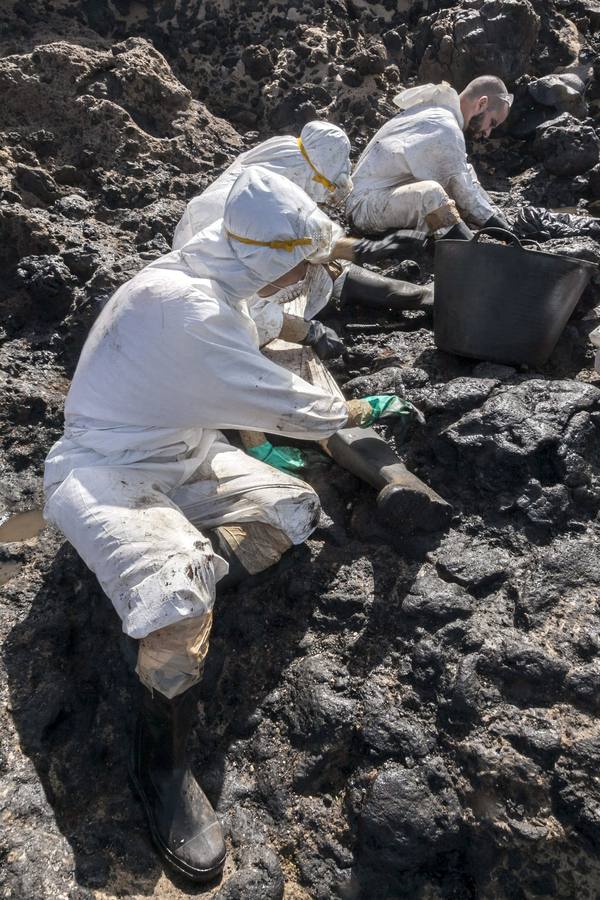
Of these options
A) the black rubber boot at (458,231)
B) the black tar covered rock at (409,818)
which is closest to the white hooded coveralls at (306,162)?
the black rubber boot at (458,231)

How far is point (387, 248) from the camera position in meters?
4.52

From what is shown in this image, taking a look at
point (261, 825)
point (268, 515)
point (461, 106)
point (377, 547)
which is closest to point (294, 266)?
point (268, 515)

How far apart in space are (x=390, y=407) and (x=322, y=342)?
2.53 feet

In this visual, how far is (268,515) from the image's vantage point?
2617 millimetres

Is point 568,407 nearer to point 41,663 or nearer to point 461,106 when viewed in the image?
point 41,663

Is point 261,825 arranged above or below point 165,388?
below

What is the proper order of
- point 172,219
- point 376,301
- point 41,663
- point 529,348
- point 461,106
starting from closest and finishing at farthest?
point 41,663 → point 529,348 → point 376,301 → point 172,219 → point 461,106

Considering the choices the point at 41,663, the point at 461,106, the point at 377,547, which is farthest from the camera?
the point at 461,106

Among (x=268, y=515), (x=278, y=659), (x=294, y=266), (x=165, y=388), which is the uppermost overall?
(x=294, y=266)

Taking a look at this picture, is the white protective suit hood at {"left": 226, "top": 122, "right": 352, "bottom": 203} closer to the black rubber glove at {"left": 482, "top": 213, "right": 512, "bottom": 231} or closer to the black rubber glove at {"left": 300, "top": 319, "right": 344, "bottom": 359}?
the black rubber glove at {"left": 300, "top": 319, "right": 344, "bottom": 359}

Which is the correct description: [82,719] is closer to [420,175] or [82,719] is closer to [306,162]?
[306,162]

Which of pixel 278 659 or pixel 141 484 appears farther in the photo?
pixel 278 659

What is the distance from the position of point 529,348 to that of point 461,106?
10.2 ft

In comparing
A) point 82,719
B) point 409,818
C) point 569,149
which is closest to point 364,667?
point 409,818
